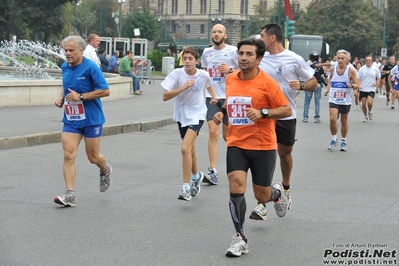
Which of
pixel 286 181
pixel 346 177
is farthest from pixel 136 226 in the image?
pixel 346 177

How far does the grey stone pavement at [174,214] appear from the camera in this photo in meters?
6.66

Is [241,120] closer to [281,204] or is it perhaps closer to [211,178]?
[281,204]

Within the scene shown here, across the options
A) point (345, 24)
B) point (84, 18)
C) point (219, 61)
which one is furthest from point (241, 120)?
point (84, 18)

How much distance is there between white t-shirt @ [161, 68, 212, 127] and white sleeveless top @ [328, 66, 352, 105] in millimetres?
5821

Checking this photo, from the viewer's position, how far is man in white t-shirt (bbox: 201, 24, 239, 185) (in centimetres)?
1060

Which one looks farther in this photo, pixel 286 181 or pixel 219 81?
pixel 219 81

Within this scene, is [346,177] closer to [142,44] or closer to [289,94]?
[289,94]

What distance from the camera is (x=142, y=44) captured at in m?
52.6

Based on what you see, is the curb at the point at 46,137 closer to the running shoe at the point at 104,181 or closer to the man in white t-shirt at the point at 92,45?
the man in white t-shirt at the point at 92,45

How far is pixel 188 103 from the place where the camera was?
9.71 m

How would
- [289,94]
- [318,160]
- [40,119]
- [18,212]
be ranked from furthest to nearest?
1. [40,119]
2. [318,160]
3. [289,94]
4. [18,212]

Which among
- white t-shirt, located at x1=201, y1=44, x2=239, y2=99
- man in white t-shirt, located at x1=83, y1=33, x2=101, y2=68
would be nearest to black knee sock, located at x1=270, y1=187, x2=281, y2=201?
white t-shirt, located at x1=201, y1=44, x2=239, y2=99

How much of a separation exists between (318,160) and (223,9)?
119 metres

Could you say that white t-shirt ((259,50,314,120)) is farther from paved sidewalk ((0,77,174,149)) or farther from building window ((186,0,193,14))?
building window ((186,0,193,14))
